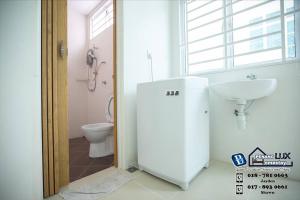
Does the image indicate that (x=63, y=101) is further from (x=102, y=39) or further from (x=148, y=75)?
(x=102, y=39)

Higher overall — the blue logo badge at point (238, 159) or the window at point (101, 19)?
the window at point (101, 19)

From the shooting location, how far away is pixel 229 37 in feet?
4.92

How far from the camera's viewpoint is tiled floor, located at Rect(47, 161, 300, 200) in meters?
0.96

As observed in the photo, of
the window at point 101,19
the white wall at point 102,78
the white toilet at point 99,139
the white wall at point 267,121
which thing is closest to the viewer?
the white wall at point 267,121

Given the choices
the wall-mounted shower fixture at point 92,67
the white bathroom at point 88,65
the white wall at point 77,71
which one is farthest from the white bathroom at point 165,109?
the wall-mounted shower fixture at point 92,67

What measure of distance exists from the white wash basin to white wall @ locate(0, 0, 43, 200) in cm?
141

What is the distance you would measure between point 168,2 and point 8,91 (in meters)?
2.20

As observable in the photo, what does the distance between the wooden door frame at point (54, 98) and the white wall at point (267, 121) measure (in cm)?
154

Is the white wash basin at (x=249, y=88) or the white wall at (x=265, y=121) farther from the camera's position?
the white wall at (x=265, y=121)

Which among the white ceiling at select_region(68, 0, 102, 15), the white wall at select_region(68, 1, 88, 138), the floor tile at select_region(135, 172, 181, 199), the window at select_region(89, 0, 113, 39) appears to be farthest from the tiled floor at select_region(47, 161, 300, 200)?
the white ceiling at select_region(68, 0, 102, 15)

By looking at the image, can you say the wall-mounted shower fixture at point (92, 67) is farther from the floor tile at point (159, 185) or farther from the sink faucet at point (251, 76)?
the sink faucet at point (251, 76)

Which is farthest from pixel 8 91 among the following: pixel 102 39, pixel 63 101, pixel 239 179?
Answer: pixel 102 39

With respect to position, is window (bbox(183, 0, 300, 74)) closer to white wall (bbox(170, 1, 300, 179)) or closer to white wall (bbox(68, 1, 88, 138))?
white wall (bbox(170, 1, 300, 179))

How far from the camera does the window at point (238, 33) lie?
3.92 ft
